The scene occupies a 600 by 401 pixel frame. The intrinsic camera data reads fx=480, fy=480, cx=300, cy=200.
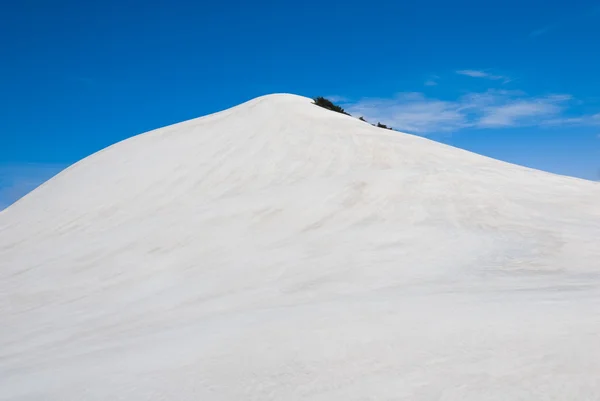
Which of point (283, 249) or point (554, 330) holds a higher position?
point (283, 249)

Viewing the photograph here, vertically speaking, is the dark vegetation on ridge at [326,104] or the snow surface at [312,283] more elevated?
the dark vegetation on ridge at [326,104]

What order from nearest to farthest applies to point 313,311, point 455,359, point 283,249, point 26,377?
1. point 455,359
2. point 26,377
3. point 313,311
4. point 283,249

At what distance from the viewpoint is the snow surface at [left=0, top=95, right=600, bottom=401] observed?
3994mm

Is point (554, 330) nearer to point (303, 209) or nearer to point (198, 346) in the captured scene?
point (198, 346)

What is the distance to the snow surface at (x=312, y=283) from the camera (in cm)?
399

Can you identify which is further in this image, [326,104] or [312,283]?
[326,104]

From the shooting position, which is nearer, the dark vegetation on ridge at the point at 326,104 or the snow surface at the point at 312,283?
the snow surface at the point at 312,283

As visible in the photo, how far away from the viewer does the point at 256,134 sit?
55.1ft

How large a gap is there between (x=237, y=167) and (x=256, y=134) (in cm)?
310

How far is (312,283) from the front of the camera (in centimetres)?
653

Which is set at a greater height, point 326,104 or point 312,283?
point 326,104

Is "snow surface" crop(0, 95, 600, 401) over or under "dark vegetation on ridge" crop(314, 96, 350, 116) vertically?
under

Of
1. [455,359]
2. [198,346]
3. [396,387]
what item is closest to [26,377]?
[198,346]

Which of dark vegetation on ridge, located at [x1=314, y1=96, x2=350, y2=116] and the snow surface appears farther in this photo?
dark vegetation on ridge, located at [x1=314, y1=96, x2=350, y2=116]
